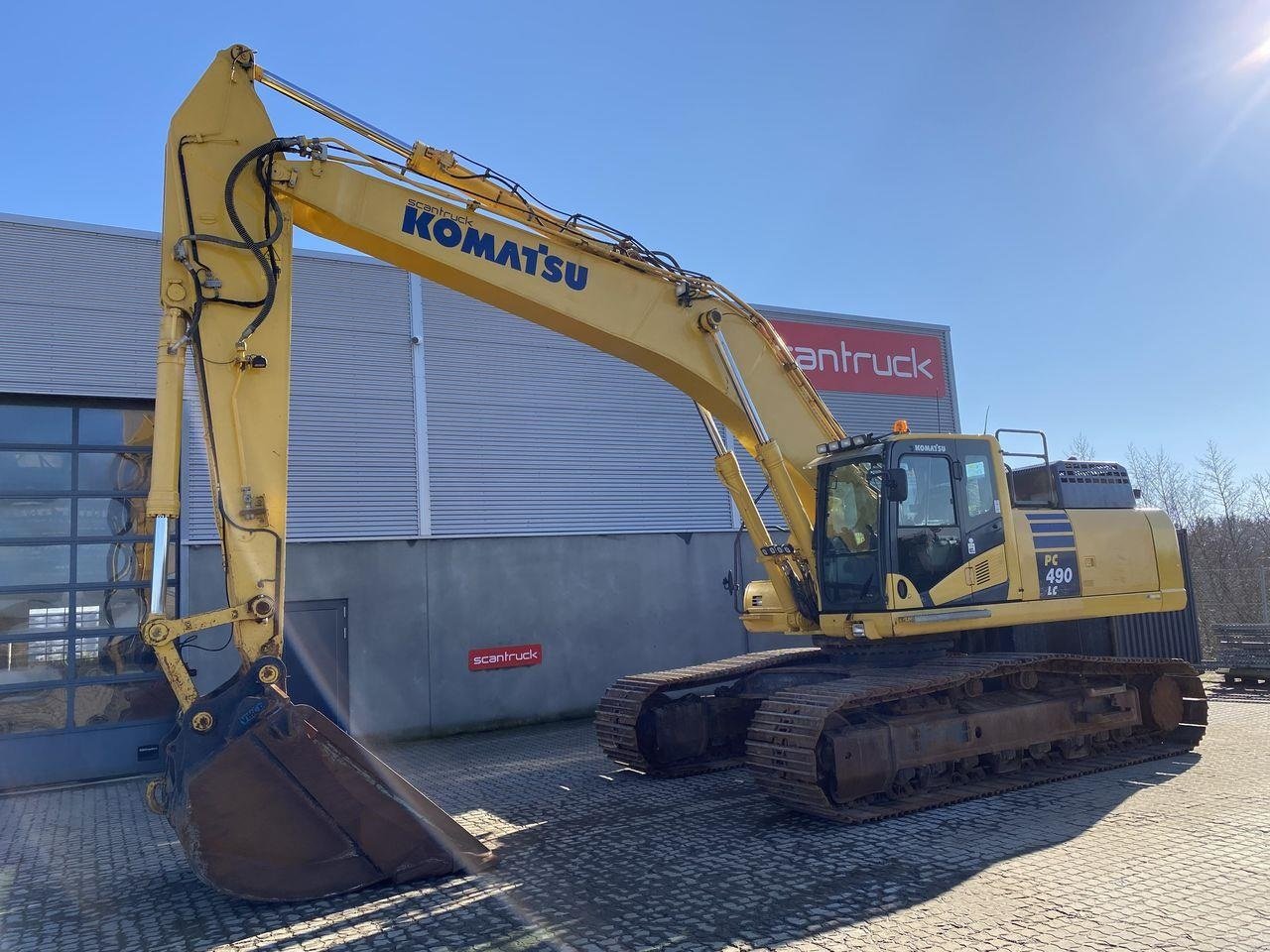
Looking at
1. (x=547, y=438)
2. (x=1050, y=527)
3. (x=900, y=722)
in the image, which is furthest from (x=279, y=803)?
(x=547, y=438)

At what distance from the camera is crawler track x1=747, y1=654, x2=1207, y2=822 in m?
6.78

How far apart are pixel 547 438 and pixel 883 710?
24.4 ft

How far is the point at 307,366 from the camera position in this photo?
12211mm

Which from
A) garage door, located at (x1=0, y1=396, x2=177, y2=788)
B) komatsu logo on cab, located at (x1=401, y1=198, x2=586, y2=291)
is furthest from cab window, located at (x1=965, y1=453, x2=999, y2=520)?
garage door, located at (x1=0, y1=396, x2=177, y2=788)

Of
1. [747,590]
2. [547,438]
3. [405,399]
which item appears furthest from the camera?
[547,438]

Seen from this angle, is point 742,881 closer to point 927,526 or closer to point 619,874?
point 619,874

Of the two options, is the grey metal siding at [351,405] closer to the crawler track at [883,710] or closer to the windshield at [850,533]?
the windshield at [850,533]

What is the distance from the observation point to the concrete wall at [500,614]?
1192 cm

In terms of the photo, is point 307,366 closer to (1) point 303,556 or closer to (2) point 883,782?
(1) point 303,556

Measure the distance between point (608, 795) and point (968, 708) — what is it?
3.21 meters

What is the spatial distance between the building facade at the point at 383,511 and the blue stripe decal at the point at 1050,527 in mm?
2911

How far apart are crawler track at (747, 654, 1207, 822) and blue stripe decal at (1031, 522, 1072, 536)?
1.18 m

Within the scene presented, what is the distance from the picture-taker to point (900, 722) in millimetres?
7402

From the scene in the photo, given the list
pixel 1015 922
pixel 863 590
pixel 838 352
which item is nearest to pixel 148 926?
pixel 1015 922
